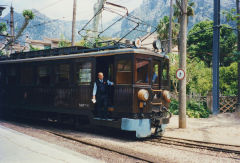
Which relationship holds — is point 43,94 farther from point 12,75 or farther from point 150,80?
point 150,80

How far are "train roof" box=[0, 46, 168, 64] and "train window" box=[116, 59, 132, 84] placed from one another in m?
0.33

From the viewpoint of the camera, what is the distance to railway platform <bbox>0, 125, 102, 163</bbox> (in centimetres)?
548

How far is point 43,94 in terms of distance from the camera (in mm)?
11242

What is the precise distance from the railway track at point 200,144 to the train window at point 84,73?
319cm

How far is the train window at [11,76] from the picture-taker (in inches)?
516

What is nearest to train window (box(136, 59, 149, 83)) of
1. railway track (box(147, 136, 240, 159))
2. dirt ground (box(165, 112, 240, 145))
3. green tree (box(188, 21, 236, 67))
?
railway track (box(147, 136, 240, 159))

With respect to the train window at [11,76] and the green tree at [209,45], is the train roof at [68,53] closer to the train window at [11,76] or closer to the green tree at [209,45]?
the train window at [11,76]

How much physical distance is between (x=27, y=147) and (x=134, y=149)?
289 cm

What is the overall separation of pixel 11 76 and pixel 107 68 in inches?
252

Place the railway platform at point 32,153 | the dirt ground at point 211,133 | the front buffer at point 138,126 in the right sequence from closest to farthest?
the railway platform at point 32,153 → the front buffer at point 138,126 → the dirt ground at point 211,133

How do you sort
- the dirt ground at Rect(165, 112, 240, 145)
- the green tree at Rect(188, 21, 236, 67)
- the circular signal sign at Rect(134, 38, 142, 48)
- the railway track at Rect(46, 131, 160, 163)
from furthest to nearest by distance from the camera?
the green tree at Rect(188, 21, 236, 67) < the circular signal sign at Rect(134, 38, 142, 48) < the dirt ground at Rect(165, 112, 240, 145) < the railway track at Rect(46, 131, 160, 163)

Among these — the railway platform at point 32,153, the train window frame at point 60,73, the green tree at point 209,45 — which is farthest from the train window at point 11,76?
the green tree at point 209,45

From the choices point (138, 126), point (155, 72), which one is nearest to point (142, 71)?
point (155, 72)

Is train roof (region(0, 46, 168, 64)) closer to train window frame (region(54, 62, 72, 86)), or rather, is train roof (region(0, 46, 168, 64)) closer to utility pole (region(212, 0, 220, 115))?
train window frame (region(54, 62, 72, 86))
